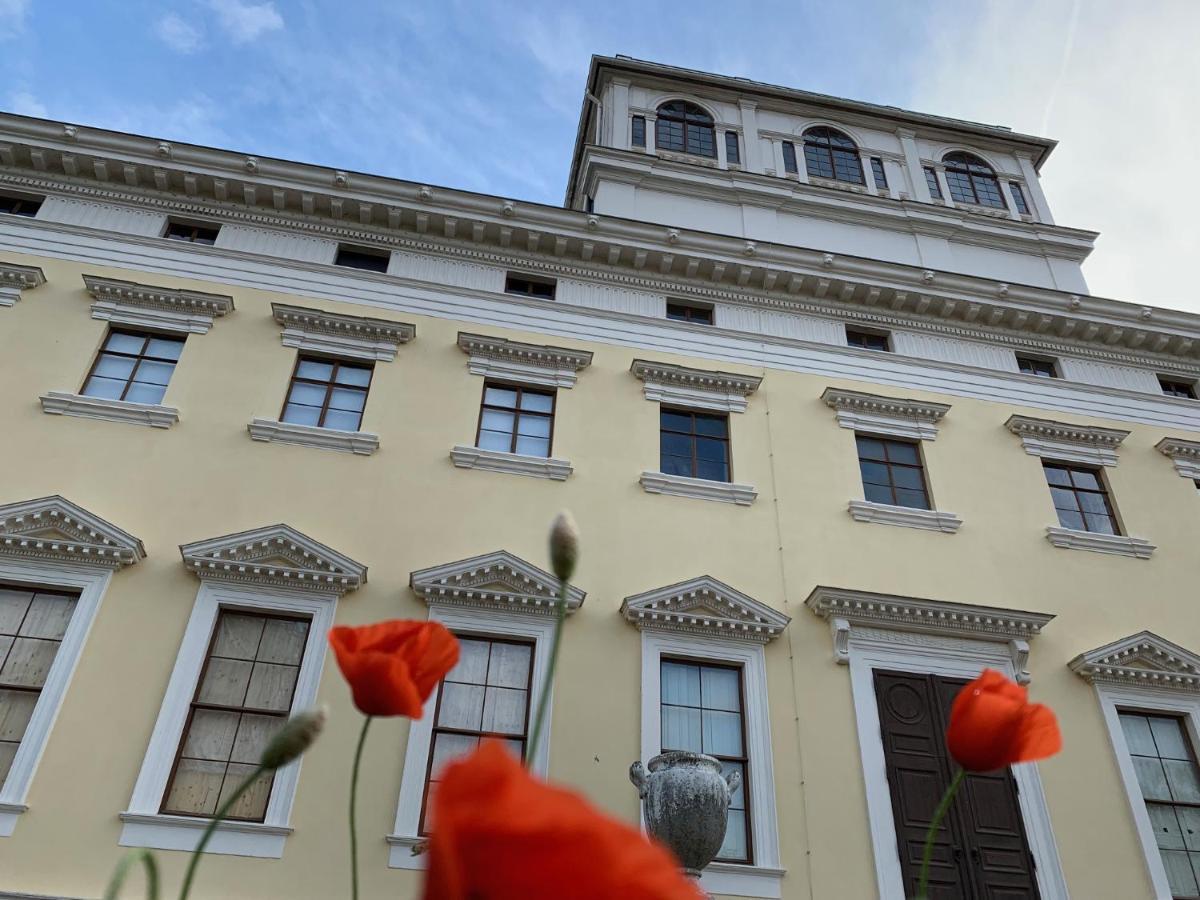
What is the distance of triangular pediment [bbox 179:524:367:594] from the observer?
1073cm

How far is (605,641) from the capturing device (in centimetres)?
1113

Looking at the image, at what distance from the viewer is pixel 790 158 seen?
760 inches

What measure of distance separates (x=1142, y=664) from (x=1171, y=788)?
153 centimetres

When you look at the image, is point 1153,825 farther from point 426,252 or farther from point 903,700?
point 426,252

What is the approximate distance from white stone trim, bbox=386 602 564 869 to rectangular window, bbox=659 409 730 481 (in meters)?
3.16

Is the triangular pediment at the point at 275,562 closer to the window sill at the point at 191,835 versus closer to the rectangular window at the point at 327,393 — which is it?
the rectangular window at the point at 327,393

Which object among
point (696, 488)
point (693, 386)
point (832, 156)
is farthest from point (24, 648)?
point (832, 156)

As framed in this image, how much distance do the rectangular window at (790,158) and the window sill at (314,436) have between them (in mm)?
11041

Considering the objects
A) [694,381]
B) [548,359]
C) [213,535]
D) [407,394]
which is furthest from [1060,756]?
[213,535]

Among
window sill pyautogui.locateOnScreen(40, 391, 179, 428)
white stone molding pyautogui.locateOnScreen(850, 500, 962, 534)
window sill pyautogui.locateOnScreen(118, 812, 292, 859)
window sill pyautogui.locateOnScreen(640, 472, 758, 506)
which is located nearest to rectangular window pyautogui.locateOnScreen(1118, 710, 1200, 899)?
white stone molding pyautogui.locateOnScreen(850, 500, 962, 534)

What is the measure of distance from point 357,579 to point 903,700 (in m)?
6.67

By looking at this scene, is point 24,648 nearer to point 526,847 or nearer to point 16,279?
point 16,279

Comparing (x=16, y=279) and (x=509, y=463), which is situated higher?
(x=16, y=279)

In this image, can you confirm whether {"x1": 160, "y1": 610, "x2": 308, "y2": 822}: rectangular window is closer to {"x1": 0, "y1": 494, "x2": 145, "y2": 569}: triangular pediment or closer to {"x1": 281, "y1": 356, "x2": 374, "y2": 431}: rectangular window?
{"x1": 0, "y1": 494, "x2": 145, "y2": 569}: triangular pediment
